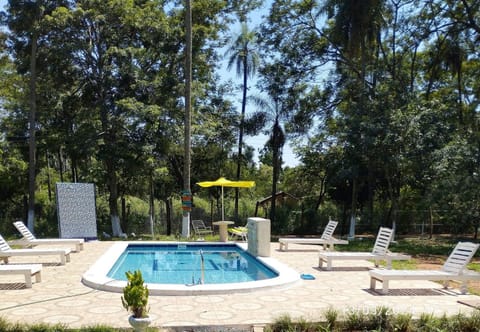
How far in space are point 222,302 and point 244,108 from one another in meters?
18.5

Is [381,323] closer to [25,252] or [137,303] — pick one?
[137,303]

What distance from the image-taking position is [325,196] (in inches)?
1072

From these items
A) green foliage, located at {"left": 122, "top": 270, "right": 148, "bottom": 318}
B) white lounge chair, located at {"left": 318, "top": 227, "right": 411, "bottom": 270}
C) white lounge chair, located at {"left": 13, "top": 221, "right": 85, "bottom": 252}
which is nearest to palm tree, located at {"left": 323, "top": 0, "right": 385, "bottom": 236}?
white lounge chair, located at {"left": 318, "top": 227, "right": 411, "bottom": 270}

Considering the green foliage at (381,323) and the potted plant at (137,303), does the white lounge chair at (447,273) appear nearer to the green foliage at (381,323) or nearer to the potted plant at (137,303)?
the green foliage at (381,323)

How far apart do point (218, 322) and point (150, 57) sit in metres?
17.0

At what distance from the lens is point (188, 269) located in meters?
11.9

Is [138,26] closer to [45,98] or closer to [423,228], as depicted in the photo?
[45,98]

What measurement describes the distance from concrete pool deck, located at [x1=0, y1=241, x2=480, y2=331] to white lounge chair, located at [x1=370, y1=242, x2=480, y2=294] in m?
0.25

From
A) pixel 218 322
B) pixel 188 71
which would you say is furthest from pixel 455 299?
pixel 188 71

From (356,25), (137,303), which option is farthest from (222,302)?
(356,25)

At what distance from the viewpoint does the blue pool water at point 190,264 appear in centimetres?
1041

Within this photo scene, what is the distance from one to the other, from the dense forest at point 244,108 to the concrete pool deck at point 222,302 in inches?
312

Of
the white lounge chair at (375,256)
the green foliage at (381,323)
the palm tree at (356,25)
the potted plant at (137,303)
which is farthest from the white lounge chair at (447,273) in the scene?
the palm tree at (356,25)

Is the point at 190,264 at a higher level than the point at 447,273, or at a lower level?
lower
